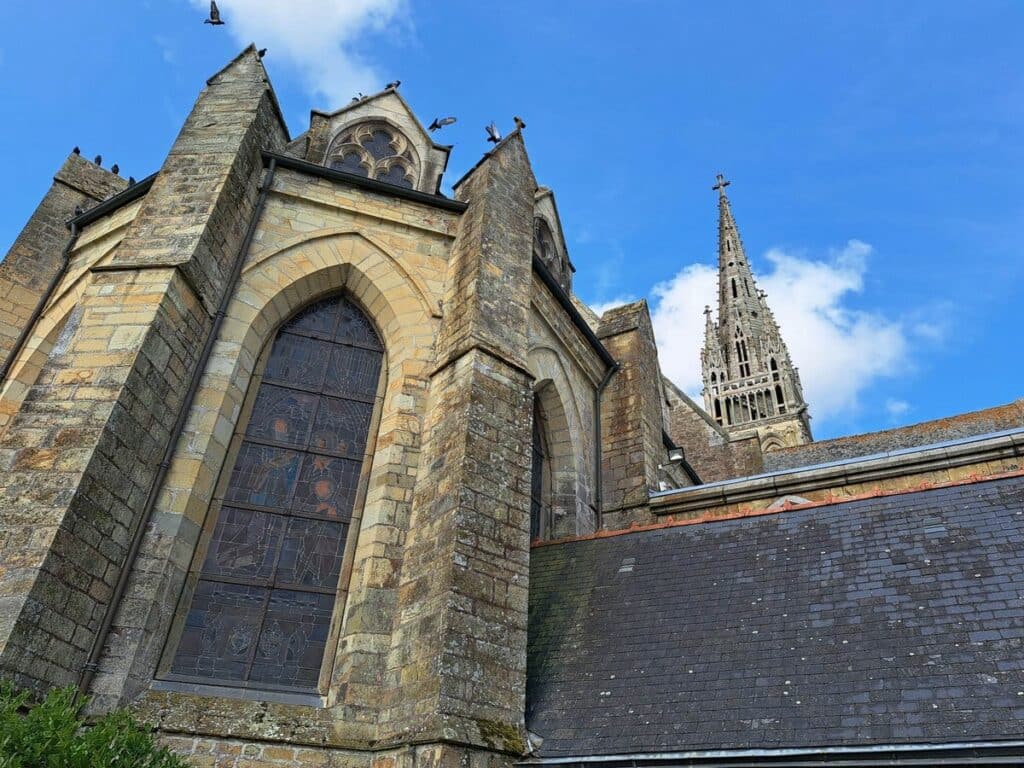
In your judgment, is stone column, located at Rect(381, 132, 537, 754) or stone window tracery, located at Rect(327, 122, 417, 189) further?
stone window tracery, located at Rect(327, 122, 417, 189)

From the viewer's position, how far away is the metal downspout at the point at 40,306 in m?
7.42

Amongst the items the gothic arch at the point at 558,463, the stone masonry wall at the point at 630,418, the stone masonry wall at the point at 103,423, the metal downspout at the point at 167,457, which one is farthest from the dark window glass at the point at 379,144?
the stone masonry wall at the point at 630,418

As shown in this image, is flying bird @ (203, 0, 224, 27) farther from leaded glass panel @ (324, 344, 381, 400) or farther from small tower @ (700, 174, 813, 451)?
small tower @ (700, 174, 813, 451)

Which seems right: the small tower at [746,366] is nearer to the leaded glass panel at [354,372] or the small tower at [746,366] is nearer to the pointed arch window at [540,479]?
the pointed arch window at [540,479]

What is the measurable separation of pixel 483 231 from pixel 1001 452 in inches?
242

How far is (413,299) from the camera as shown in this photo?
739 cm

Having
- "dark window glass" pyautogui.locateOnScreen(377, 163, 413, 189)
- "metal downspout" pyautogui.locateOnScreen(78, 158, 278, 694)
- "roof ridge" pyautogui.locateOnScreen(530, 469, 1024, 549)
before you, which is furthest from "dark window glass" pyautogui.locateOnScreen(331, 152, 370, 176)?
"roof ridge" pyautogui.locateOnScreen(530, 469, 1024, 549)

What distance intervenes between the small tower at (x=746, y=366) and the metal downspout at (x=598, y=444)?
2839cm

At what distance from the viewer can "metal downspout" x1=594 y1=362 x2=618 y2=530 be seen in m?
9.41

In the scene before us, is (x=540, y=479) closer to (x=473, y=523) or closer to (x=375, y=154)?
(x=473, y=523)

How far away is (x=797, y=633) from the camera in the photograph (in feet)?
16.8

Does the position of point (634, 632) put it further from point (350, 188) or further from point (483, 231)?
point (350, 188)

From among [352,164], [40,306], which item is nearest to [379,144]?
[352,164]

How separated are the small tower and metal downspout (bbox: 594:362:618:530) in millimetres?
28393
